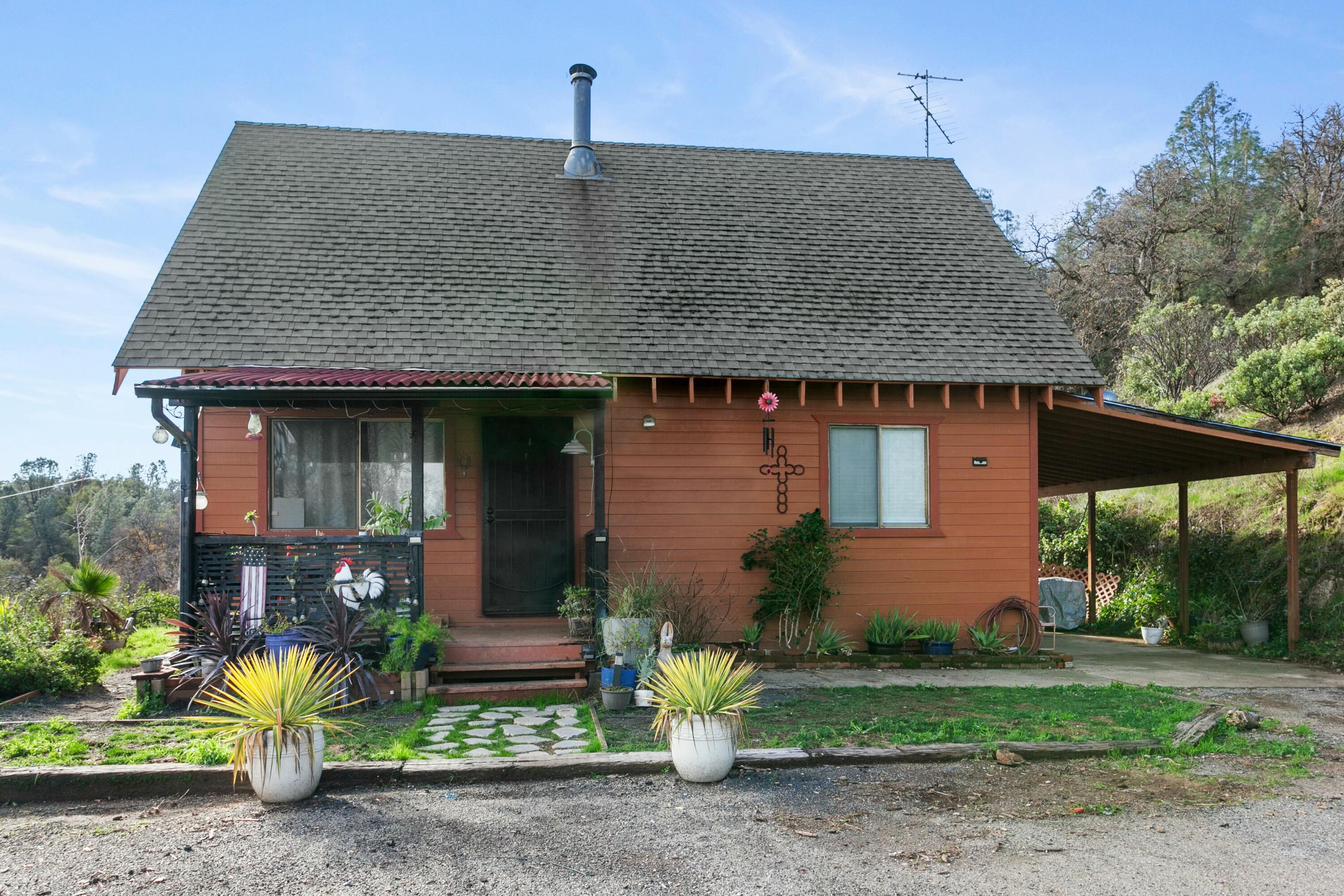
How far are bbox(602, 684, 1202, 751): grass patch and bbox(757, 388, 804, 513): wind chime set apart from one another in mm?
2453

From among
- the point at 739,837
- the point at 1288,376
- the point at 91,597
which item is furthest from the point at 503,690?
the point at 1288,376

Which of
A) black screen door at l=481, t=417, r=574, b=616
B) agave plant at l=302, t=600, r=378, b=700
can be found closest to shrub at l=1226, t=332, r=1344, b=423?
black screen door at l=481, t=417, r=574, b=616

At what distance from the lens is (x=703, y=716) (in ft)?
16.7

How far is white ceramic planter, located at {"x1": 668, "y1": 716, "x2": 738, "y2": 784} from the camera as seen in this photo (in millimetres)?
5090

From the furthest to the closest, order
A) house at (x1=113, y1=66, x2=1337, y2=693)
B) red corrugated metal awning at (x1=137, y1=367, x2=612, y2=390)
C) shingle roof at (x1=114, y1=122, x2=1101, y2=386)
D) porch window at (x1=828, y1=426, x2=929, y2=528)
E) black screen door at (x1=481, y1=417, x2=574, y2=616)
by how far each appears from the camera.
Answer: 1. porch window at (x1=828, y1=426, x2=929, y2=528)
2. black screen door at (x1=481, y1=417, x2=574, y2=616)
3. shingle roof at (x1=114, y1=122, x2=1101, y2=386)
4. house at (x1=113, y1=66, x2=1337, y2=693)
5. red corrugated metal awning at (x1=137, y1=367, x2=612, y2=390)

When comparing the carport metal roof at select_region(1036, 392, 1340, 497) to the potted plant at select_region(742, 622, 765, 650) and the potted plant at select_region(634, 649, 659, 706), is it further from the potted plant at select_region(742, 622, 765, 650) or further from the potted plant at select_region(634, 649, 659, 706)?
the potted plant at select_region(634, 649, 659, 706)

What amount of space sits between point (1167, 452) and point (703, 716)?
29.4ft

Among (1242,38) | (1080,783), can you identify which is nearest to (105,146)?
(1080,783)

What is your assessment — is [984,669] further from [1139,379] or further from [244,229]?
[1139,379]

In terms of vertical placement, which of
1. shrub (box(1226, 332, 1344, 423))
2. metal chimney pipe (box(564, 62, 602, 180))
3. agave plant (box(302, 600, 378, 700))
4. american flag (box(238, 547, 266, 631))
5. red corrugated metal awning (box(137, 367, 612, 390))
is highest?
metal chimney pipe (box(564, 62, 602, 180))

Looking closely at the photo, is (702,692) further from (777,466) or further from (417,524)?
(777,466)

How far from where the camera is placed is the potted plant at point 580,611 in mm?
8273

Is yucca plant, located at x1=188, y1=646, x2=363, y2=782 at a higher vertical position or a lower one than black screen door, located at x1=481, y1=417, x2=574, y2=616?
lower

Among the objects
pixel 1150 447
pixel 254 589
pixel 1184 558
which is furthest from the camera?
pixel 1184 558
